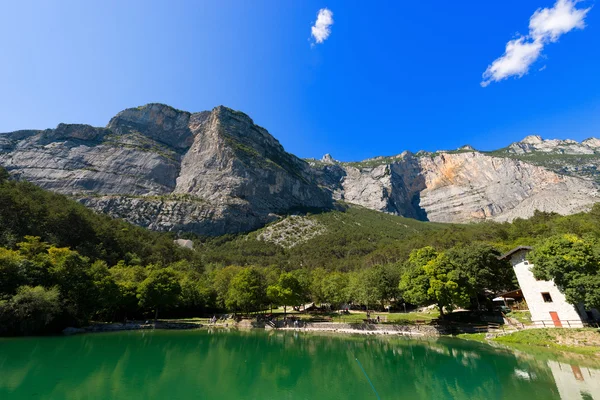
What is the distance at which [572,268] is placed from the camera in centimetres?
2617

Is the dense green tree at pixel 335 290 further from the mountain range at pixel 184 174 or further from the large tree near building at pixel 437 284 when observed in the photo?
the mountain range at pixel 184 174

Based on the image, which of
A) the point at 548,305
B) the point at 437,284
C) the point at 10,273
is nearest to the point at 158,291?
the point at 10,273

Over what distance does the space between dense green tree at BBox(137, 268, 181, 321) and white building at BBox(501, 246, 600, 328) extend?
53.7m

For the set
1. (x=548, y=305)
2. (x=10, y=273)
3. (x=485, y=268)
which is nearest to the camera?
(x=548, y=305)

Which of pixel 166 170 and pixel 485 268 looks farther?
pixel 166 170

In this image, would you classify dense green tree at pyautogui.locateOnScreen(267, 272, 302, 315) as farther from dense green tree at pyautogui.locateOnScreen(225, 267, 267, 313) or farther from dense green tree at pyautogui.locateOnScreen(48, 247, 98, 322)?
dense green tree at pyautogui.locateOnScreen(48, 247, 98, 322)

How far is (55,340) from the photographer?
31.2 metres

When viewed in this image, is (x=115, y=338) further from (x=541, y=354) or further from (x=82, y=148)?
(x=82, y=148)

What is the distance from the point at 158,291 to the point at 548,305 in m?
55.8

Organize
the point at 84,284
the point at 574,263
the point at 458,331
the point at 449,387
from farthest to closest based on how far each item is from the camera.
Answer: the point at 84,284
the point at 458,331
the point at 574,263
the point at 449,387

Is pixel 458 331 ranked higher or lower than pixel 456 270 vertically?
lower

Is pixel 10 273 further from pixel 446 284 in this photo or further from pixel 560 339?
pixel 560 339

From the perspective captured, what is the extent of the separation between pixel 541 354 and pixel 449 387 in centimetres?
1179

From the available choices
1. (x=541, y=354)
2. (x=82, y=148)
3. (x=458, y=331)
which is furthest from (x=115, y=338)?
(x=82, y=148)
